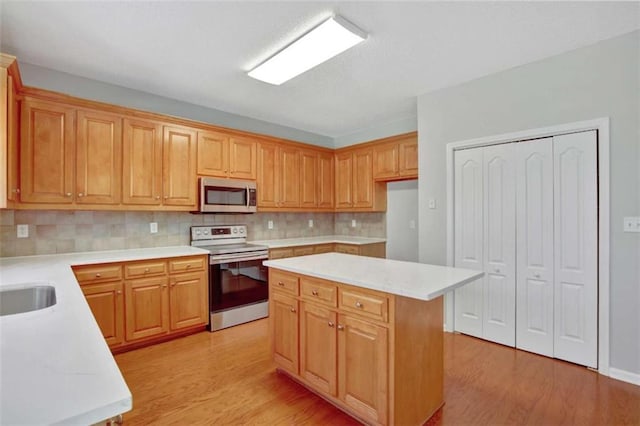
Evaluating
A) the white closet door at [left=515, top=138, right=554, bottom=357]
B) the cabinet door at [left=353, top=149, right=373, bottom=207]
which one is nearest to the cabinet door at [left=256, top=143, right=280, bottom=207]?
the cabinet door at [left=353, top=149, right=373, bottom=207]

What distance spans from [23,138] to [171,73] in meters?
1.32

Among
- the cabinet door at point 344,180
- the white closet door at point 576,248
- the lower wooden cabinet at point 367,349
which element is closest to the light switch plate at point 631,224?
the white closet door at point 576,248

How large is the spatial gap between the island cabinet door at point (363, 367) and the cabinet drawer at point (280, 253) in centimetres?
211

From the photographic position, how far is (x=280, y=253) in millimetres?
4039

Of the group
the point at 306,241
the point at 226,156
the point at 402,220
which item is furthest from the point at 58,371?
the point at 402,220

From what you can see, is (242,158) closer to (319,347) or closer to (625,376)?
(319,347)

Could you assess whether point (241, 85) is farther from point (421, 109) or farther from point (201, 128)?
point (421, 109)

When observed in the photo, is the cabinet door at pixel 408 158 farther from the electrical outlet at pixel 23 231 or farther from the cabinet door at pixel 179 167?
the electrical outlet at pixel 23 231

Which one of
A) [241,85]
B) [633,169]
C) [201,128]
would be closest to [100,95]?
[201,128]

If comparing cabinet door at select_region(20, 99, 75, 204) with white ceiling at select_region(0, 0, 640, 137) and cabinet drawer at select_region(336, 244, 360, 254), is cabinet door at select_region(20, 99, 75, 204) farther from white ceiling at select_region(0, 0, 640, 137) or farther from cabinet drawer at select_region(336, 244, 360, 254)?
cabinet drawer at select_region(336, 244, 360, 254)

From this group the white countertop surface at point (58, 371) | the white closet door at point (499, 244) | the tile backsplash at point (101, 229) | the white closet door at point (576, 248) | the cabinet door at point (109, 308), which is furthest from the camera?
the white closet door at point (499, 244)

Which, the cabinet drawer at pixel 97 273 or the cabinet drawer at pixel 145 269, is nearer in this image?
the cabinet drawer at pixel 97 273

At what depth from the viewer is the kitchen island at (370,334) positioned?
5.52 feet

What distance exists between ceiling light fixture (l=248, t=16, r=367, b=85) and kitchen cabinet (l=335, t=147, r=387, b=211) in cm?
202
